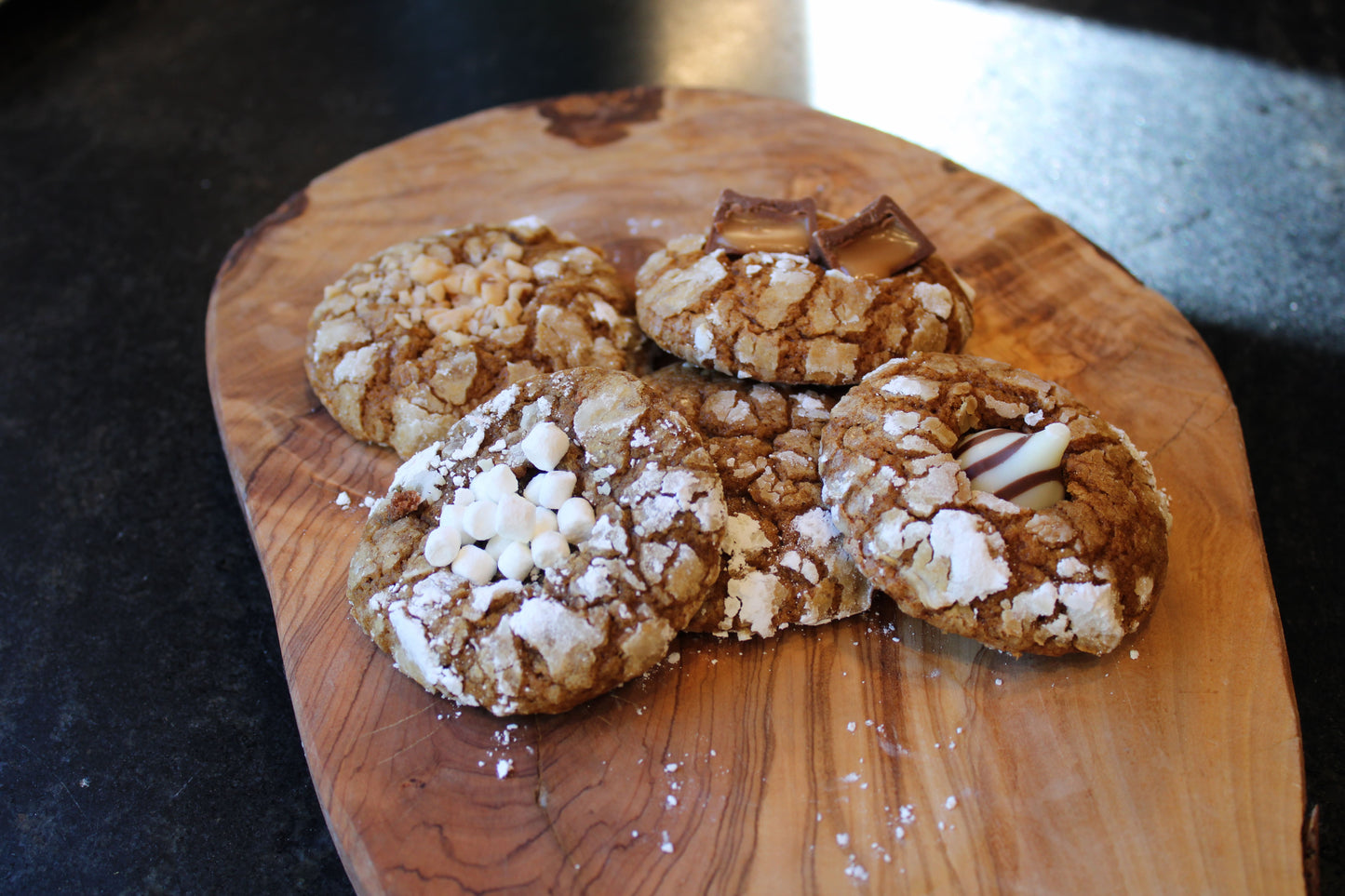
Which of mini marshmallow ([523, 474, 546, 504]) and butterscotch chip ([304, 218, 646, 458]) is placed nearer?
mini marshmallow ([523, 474, 546, 504])

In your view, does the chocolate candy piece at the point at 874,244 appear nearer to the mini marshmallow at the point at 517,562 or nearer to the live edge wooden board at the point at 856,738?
the live edge wooden board at the point at 856,738

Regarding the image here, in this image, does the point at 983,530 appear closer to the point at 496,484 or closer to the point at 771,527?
the point at 771,527

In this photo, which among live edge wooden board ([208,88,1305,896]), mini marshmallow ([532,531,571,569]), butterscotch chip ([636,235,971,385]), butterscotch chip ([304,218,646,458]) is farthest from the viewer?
butterscotch chip ([304,218,646,458])

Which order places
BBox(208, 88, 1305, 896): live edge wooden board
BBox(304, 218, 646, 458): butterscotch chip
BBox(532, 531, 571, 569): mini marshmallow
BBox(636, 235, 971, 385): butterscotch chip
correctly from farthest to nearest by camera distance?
BBox(304, 218, 646, 458): butterscotch chip → BBox(636, 235, 971, 385): butterscotch chip → BBox(532, 531, 571, 569): mini marshmallow → BBox(208, 88, 1305, 896): live edge wooden board

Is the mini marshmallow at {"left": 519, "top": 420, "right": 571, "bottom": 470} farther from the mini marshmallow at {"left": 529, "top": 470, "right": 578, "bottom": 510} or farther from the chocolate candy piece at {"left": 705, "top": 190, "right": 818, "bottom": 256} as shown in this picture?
the chocolate candy piece at {"left": 705, "top": 190, "right": 818, "bottom": 256}

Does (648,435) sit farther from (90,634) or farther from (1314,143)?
(1314,143)

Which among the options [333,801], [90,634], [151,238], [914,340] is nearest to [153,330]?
[151,238]

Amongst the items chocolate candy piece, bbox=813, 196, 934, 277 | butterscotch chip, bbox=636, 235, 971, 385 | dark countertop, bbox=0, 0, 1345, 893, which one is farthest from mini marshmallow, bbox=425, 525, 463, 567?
chocolate candy piece, bbox=813, 196, 934, 277

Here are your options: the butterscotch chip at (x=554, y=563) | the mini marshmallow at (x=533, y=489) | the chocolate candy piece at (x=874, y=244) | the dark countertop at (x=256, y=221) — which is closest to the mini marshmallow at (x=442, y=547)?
the butterscotch chip at (x=554, y=563)
